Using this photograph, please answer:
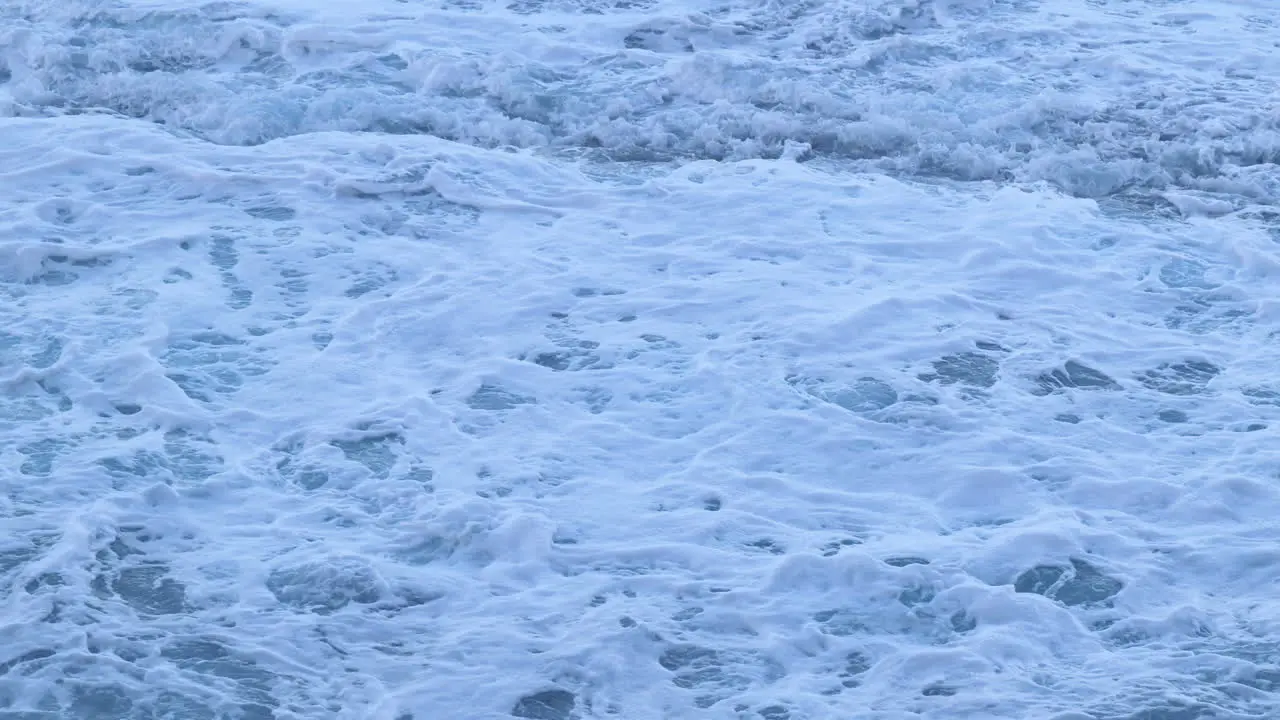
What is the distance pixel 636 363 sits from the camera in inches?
275

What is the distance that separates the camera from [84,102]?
9.61 m

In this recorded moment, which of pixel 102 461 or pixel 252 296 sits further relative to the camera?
pixel 252 296

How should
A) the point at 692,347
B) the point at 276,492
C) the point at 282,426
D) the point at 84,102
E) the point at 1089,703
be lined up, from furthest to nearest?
1. the point at 84,102
2. the point at 692,347
3. the point at 282,426
4. the point at 276,492
5. the point at 1089,703

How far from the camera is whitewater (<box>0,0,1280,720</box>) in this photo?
5.23 meters

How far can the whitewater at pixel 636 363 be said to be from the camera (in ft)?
17.1

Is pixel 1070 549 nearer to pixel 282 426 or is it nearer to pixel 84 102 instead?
pixel 282 426

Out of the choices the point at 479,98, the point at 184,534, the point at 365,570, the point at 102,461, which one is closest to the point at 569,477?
the point at 365,570

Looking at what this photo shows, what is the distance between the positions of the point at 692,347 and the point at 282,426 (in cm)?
200

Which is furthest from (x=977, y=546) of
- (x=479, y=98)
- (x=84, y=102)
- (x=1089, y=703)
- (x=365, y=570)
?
(x=84, y=102)

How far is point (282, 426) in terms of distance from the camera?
21.1 ft

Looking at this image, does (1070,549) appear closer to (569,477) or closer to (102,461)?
(569,477)

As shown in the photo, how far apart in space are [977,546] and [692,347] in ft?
6.25

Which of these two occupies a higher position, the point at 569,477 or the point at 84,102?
the point at 84,102

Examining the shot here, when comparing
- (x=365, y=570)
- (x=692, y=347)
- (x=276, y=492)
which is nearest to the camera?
(x=365, y=570)
